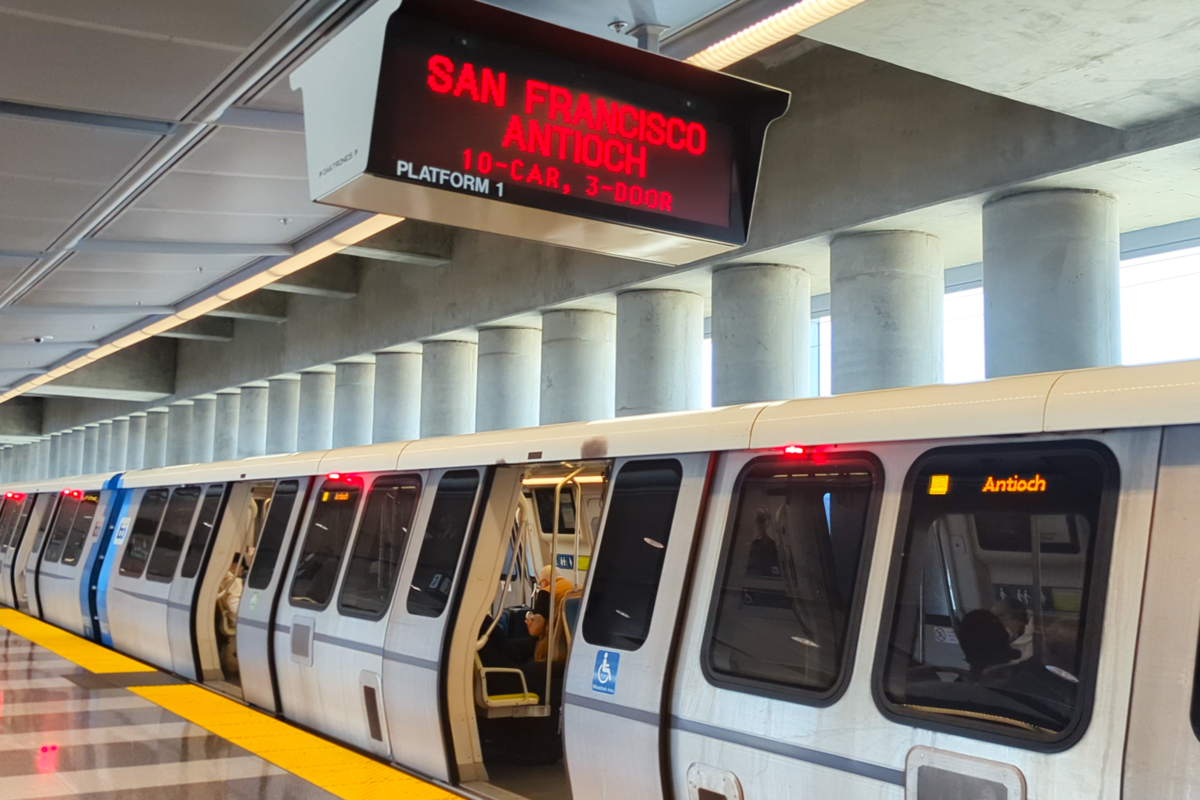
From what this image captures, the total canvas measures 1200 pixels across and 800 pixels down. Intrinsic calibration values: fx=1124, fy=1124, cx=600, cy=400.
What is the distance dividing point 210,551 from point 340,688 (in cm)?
346

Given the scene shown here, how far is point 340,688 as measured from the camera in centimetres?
746

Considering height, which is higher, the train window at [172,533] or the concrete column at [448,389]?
the concrete column at [448,389]

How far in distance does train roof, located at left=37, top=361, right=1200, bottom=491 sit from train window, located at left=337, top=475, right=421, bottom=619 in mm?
546

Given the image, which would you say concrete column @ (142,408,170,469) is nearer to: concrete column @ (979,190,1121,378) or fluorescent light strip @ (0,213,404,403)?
fluorescent light strip @ (0,213,404,403)

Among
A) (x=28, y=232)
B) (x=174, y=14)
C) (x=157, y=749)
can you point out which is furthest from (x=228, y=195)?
(x=157, y=749)

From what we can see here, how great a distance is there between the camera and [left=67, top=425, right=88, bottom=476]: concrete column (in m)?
36.8

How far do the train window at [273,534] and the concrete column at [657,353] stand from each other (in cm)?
341

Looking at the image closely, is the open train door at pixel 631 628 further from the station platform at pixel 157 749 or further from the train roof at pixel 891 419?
the station platform at pixel 157 749

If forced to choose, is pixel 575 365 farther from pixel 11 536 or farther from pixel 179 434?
pixel 179 434

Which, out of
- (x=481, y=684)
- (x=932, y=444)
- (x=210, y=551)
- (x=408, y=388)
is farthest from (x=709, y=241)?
(x=408, y=388)

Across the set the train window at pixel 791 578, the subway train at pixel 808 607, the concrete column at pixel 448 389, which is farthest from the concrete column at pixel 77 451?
the train window at pixel 791 578

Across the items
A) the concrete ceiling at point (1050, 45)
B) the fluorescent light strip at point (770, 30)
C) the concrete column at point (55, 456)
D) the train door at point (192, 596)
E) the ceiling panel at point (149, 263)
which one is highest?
the ceiling panel at point (149, 263)

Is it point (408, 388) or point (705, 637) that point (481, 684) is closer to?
point (705, 637)

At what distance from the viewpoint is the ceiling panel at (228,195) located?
383 inches
